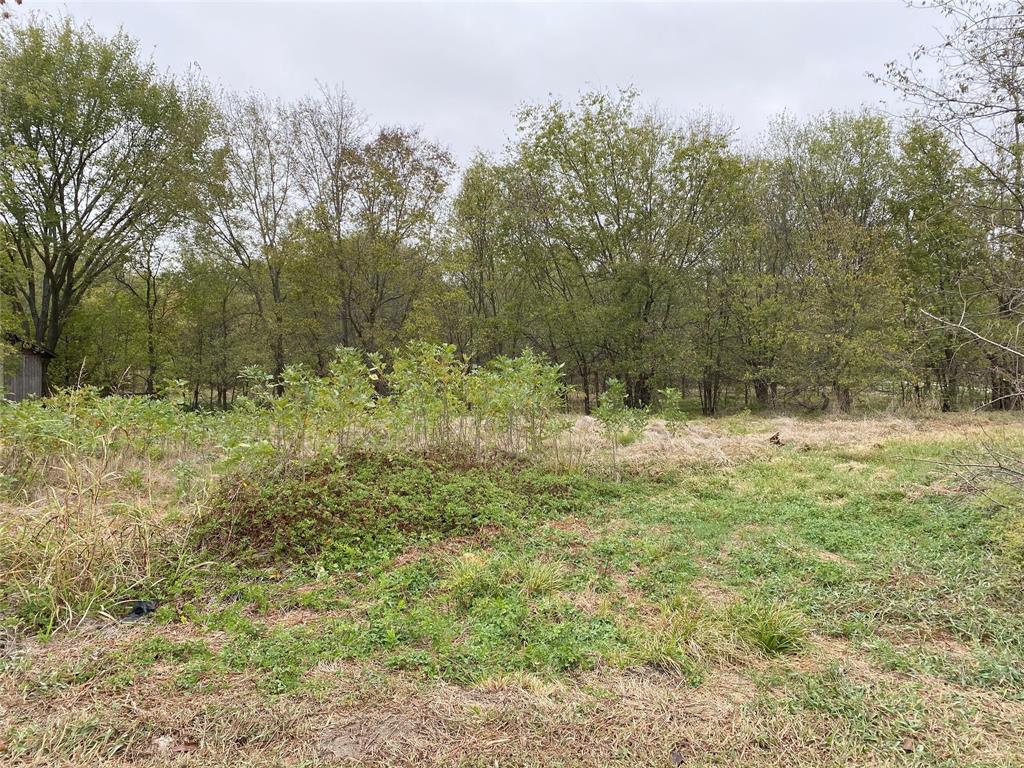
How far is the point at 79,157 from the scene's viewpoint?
13664 millimetres

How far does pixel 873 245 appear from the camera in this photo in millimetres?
12789

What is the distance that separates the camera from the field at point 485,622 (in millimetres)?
1734

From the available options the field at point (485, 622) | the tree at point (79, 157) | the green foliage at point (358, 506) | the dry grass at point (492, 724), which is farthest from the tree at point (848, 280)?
the tree at point (79, 157)

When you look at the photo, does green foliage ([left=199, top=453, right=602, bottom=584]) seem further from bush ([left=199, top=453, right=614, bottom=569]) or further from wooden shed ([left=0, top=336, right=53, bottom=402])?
wooden shed ([left=0, top=336, right=53, bottom=402])

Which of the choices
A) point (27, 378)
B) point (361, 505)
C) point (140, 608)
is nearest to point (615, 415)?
point (361, 505)

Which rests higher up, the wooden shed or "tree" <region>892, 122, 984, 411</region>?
"tree" <region>892, 122, 984, 411</region>

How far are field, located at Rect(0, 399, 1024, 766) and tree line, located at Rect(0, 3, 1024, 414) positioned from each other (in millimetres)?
9983

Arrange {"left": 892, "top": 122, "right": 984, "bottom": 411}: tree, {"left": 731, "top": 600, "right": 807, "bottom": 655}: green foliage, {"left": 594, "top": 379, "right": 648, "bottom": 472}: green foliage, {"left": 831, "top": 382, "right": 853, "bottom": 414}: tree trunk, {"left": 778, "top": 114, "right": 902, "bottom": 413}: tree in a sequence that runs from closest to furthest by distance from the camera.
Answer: {"left": 731, "top": 600, "right": 807, "bottom": 655}: green foliage, {"left": 594, "top": 379, "right": 648, "bottom": 472}: green foliage, {"left": 778, "top": 114, "right": 902, "bottom": 413}: tree, {"left": 892, "top": 122, "right": 984, "bottom": 411}: tree, {"left": 831, "top": 382, "right": 853, "bottom": 414}: tree trunk

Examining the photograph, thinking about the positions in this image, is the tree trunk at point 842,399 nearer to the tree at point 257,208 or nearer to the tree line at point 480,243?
the tree line at point 480,243

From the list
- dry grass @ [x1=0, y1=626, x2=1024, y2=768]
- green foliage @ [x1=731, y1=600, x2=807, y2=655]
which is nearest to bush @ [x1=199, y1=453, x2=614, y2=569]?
dry grass @ [x1=0, y1=626, x2=1024, y2=768]

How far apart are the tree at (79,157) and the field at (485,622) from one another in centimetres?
1341

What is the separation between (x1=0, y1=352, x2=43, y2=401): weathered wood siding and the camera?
12584 millimetres

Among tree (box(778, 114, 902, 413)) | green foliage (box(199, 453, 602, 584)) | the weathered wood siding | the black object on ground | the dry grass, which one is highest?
tree (box(778, 114, 902, 413))

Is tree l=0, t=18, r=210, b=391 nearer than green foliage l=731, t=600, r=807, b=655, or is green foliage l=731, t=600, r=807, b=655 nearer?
green foliage l=731, t=600, r=807, b=655
